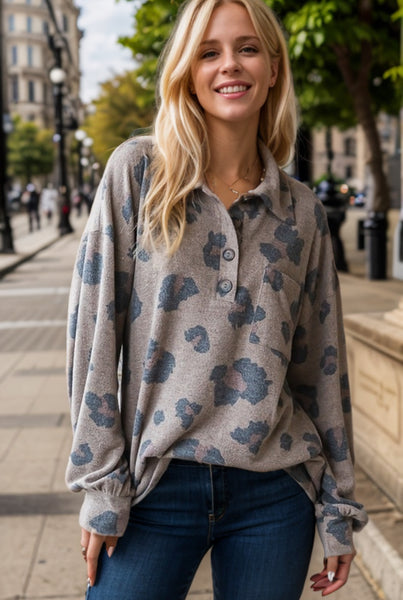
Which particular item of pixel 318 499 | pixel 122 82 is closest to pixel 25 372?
pixel 318 499

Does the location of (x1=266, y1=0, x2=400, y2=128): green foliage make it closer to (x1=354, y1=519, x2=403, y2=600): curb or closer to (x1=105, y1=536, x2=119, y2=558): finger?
(x1=354, y1=519, x2=403, y2=600): curb

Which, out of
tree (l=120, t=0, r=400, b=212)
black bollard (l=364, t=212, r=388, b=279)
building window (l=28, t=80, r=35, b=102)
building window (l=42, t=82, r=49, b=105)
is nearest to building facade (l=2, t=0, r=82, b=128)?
building window (l=28, t=80, r=35, b=102)

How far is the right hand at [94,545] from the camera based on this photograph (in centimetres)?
165

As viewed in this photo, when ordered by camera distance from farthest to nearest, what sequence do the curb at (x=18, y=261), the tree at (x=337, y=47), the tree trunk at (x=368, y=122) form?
the curb at (x=18, y=261), the tree trunk at (x=368, y=122), the tree at (x=337, y=47)

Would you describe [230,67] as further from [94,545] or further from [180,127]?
[94,545]

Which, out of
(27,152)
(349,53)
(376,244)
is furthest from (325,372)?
(27,152)

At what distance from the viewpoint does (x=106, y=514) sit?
163cm

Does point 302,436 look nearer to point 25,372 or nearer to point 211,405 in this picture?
point 211,405

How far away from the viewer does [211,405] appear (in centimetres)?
169

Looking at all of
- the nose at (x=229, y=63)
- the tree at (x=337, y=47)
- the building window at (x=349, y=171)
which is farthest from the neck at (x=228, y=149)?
the building window at (x=349, y=171)

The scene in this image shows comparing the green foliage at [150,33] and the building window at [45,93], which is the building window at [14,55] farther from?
the green foliage at [150,33]

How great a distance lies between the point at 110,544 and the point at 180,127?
89 cm

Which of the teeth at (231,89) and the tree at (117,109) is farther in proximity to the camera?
the tree at (117,109)

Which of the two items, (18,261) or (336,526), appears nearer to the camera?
(336,526)
